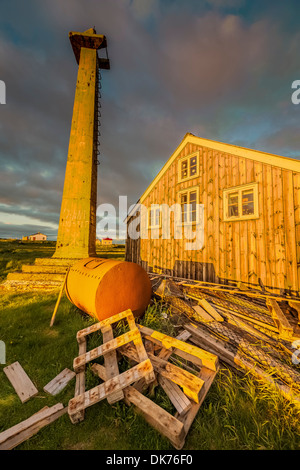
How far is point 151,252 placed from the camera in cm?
1081

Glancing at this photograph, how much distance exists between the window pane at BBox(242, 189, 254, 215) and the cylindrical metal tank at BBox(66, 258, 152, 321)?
478cm

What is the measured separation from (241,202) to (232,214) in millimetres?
586

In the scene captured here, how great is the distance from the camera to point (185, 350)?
3258mm

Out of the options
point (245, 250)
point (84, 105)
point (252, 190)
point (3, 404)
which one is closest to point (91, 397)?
point (3, 404)

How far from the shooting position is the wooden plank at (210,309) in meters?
5.03

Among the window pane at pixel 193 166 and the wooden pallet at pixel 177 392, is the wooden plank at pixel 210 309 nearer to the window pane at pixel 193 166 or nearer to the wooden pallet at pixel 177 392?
the wooden pallet at pixel 177 392

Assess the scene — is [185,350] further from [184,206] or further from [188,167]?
[188,167]

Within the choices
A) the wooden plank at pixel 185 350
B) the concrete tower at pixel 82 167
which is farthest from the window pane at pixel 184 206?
the wooden plank at pixel 185 350

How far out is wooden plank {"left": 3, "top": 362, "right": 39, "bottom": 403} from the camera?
131 inches

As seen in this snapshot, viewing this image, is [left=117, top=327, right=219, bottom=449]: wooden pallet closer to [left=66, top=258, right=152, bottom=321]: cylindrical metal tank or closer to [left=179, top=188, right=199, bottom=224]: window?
[left=66, top=258, right=152, bottom=321]: cylindrical metal tank

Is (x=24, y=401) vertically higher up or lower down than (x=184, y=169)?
lower down

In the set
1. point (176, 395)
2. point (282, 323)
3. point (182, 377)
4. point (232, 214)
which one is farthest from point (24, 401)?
point (232, 214)

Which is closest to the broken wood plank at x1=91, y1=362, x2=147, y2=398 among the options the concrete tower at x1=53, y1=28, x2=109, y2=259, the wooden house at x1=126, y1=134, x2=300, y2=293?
the wooden house at x1=126, y1=134, x2=300, y2=293

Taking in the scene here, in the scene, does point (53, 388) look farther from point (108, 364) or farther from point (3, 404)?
point (108, 364)
